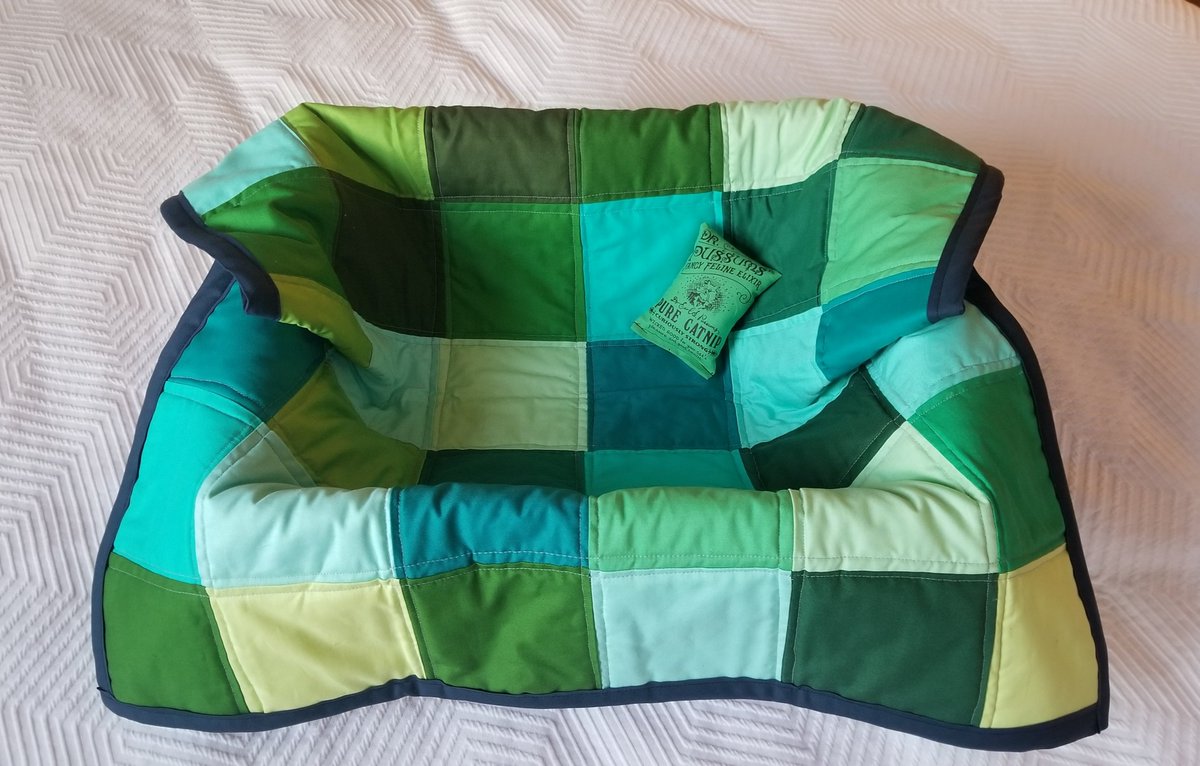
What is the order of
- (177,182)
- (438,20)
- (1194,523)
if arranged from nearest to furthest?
1. (1194,523)
2. (177,182)
3. (438,20)

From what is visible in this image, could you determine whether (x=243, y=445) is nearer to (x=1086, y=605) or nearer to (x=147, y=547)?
(x=147, y=547)

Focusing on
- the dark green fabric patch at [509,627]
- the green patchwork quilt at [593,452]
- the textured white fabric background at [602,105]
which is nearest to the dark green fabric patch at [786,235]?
the green patchwork quilt at [593,452]

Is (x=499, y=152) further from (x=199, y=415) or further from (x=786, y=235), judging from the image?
(x=199, y=415)

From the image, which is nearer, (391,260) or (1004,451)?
(1004,451)

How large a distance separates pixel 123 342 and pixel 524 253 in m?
0.54

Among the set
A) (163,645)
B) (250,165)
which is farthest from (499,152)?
(163,645)

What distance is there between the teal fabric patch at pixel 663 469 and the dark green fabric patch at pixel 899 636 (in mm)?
246

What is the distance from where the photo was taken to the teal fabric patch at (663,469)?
1013 millimetres

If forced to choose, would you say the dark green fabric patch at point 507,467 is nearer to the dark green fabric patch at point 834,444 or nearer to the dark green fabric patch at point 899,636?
the dark green fabric patch at point 834,444

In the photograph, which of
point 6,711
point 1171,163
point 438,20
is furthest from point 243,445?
point 1171,163

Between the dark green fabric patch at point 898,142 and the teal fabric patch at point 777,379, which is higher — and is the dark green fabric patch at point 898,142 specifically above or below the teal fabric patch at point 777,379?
above

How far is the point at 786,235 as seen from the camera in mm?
1088

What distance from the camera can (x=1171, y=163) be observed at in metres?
1.36

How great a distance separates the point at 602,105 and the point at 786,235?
50 cm
